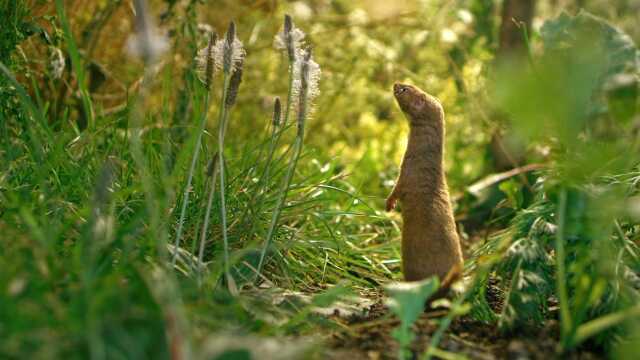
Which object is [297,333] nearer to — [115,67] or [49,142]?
[49,142]

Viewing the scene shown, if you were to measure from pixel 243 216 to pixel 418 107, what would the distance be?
0.69 metres

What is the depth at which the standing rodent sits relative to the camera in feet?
7.10

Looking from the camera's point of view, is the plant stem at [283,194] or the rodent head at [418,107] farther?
the rodent head at [418,107]

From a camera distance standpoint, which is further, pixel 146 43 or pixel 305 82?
pixel 305 82

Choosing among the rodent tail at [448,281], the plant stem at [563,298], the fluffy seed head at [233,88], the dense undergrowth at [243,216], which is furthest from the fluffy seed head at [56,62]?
the plant stem at [563,298]

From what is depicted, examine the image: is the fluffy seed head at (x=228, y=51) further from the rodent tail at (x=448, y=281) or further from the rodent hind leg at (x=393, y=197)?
the rodent tail at (x=448, y=281)

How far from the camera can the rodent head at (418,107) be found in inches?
94.6

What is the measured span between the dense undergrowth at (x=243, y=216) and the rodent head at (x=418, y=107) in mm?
294

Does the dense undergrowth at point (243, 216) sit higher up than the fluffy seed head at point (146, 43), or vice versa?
the fluffy seed head at point (146, 43)

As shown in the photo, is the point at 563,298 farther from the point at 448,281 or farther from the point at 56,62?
the point at 56,62

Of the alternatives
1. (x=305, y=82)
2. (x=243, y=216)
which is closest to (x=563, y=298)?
(x=305, y=82)

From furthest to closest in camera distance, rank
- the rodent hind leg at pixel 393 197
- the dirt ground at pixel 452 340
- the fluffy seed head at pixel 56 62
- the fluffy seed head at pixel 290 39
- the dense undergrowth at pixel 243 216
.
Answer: the fluffy seed head at pixel 56 62 < the rodent hind leg at pixel 393 197 < the fluffy seed head at pixel 290 39 < the dirt ground at pixel 452 340 < the dense undergrowth at pixel 243 216

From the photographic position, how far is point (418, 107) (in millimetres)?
2408

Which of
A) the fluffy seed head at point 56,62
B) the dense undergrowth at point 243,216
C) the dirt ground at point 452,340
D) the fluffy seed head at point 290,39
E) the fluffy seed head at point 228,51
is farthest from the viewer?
the fluffy seed head at point 56,62
